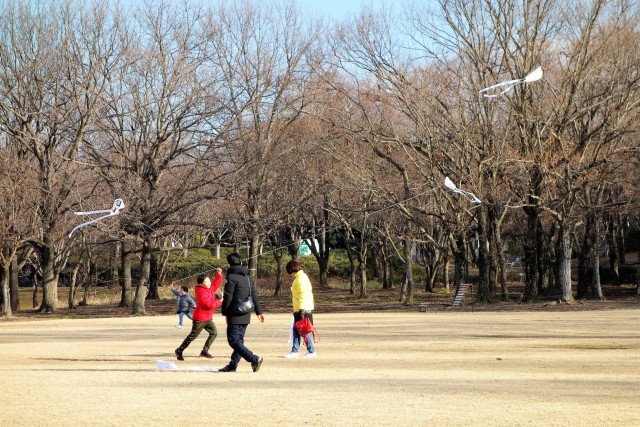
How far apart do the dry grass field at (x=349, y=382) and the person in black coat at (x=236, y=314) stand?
0.27 metres

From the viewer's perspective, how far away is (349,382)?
14422 millimetres

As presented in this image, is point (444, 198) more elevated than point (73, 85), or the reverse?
A: point (73, 85)

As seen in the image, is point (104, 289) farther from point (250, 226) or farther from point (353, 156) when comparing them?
point (353, 156)

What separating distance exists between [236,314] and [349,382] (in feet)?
7.51

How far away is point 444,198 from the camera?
44719mm

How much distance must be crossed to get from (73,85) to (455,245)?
61.0 feet

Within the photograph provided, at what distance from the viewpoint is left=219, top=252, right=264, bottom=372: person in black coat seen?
15.5 m

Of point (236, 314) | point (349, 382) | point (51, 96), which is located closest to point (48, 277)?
point (51, 96)

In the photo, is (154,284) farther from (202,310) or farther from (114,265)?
(202,310)

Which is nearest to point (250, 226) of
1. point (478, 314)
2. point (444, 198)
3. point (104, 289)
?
point (444, 198)

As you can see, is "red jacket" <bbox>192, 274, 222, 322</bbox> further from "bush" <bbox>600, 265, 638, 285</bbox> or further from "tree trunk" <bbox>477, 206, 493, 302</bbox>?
"bush" <bbox>600, 265, 638, 285</bbox>

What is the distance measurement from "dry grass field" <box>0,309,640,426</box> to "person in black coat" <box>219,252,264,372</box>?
27 centimetres

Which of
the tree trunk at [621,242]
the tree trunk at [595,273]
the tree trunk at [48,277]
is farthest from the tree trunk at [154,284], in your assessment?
the tree trunk at [621,242]

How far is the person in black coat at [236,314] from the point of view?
15.5 meters
